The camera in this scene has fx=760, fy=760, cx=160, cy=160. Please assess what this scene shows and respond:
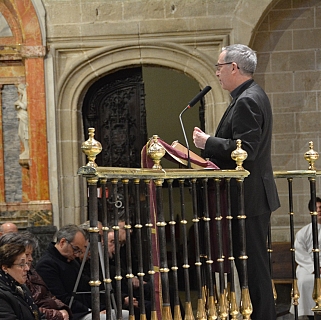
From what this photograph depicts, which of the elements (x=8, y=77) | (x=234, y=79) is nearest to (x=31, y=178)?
(x=8, y=77)

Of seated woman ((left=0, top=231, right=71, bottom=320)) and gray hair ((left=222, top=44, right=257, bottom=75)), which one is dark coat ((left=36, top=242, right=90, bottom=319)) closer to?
seated woman ((left=0, top=231, right=71, bottom=320))

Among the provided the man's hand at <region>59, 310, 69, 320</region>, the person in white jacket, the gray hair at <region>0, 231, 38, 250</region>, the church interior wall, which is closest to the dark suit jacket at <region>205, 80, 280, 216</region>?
the gray hair at <region>0, 231, 38, 250</region>

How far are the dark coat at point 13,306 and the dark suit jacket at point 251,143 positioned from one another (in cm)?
140

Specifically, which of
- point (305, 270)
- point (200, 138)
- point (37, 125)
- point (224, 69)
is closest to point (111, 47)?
point (37, 125)

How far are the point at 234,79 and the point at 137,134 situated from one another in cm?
496

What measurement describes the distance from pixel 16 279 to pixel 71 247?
1.43 meters

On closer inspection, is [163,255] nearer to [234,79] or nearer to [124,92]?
[234,79]

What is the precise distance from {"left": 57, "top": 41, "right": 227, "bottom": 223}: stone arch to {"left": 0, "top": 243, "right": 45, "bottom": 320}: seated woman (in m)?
4.37

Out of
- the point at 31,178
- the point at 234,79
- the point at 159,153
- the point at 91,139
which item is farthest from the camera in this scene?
the point at 31,178

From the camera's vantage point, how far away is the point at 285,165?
9414 millimetres

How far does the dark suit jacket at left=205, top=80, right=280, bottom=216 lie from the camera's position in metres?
4.44

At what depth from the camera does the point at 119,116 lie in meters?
9.52

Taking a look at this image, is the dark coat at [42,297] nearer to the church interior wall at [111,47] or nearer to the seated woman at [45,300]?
the seated woman at [45,300]

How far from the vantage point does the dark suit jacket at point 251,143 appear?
444 cm
